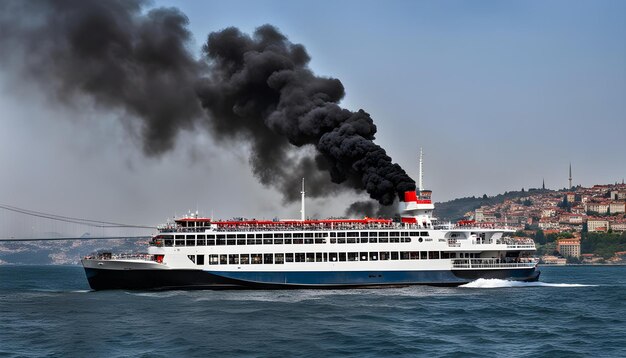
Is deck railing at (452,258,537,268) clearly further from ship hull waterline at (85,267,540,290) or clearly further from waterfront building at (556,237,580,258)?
waterfront building at (556,237,580,258)

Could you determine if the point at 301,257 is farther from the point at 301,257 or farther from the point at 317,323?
the point at 317,323

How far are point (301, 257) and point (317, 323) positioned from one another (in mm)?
17179

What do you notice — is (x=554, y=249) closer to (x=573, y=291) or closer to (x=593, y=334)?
→ (x=573, y=291)

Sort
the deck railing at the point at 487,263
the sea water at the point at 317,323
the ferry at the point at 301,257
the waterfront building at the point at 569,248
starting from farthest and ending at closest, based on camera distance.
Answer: the waterfront building at the point at 569,248, the deck railing at the point at 487,263, the ferry at the point at 301,257, the sea water at the point at 317,323

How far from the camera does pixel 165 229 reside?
5653cm

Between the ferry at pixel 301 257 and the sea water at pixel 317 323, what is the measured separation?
1.61 meters

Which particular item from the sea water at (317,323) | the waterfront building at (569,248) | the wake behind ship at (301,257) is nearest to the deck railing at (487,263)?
the wake behind ship at (301,257)

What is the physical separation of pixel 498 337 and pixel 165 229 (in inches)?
1136

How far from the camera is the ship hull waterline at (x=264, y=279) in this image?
181 ft

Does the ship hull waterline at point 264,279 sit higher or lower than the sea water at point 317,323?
higher

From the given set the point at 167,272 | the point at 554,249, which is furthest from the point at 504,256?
the point at 554,249

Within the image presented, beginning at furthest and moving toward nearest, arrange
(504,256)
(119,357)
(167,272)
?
(504,256), (167,272), (119,357)

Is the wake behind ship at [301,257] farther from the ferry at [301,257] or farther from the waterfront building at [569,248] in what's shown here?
the waterfront building at [569,248]

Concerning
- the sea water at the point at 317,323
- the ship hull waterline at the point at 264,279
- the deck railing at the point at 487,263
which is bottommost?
the sea water at the point at 317,323
